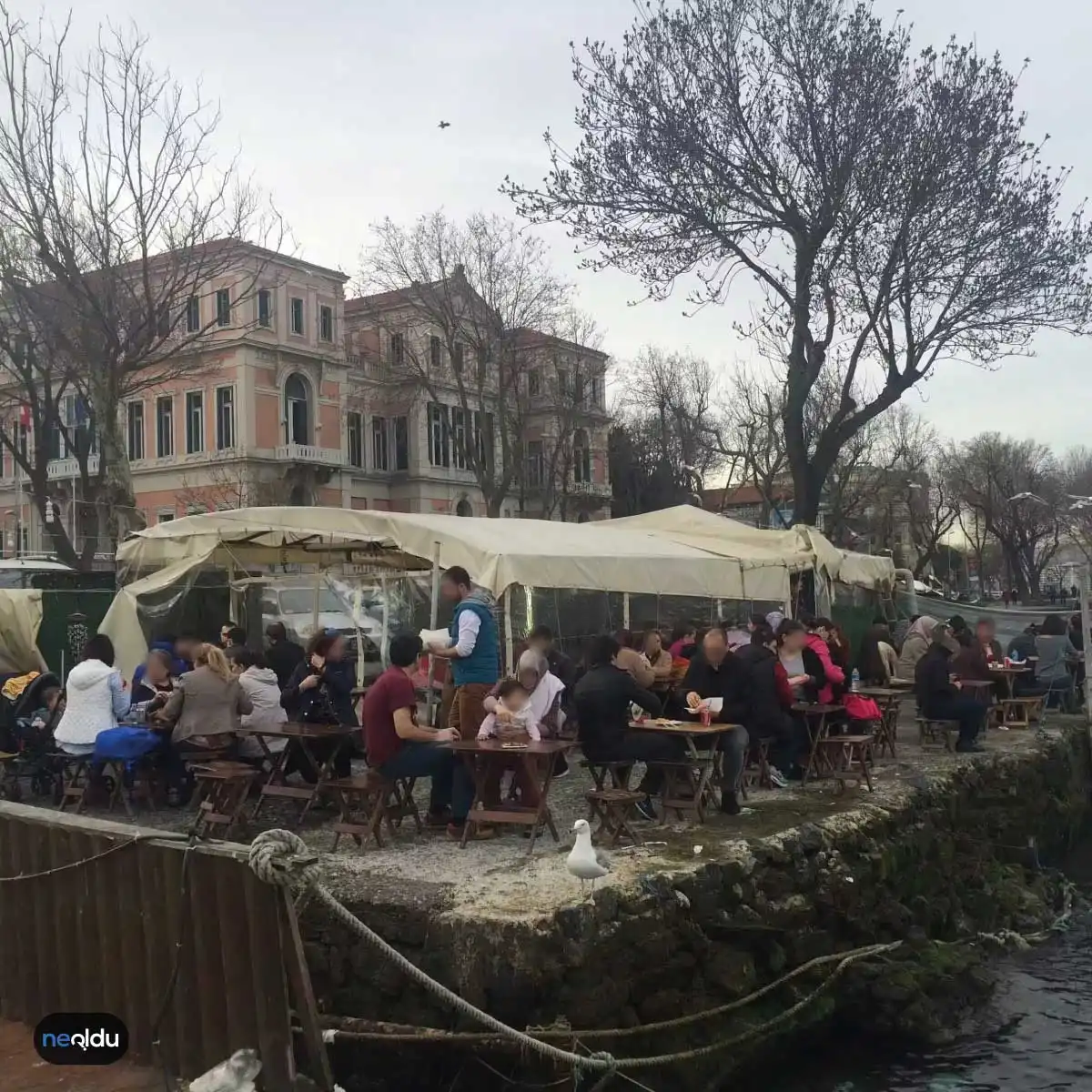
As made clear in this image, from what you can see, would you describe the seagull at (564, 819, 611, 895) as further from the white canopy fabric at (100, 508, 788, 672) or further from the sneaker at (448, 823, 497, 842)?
the white canopy fabric at (100, 508, 788, 672)

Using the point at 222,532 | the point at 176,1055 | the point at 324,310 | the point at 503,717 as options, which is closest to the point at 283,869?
the point at 176,1055

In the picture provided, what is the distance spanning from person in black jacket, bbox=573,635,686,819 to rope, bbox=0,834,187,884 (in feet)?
11.6

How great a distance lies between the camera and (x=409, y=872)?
20.9ft

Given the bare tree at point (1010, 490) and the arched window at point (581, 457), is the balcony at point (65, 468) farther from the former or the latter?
the bare tree at point (1010, 490)

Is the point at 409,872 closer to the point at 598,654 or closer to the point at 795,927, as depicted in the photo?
the point at 598,654

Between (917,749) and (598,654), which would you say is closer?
(598,654)

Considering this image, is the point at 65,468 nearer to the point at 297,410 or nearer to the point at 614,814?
the point at 297,410

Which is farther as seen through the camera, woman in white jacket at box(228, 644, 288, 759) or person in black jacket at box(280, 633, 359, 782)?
woman in white jacket at box(228, 644, 288, 759)

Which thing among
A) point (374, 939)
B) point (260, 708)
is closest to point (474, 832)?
point (260, 708)

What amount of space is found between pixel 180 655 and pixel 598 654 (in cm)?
548

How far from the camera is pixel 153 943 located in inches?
182

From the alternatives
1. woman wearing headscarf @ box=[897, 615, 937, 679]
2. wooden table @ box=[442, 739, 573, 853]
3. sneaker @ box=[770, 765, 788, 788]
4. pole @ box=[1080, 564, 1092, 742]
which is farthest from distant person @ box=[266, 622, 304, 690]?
pole @ box=[1080, 564, 1092, 742]

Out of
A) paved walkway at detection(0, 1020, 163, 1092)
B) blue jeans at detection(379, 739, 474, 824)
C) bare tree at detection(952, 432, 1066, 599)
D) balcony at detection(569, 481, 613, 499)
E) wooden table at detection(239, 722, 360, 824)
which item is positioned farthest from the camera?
bare tree at detection(952, 432, 1066, 599)

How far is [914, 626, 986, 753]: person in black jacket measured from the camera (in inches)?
443
